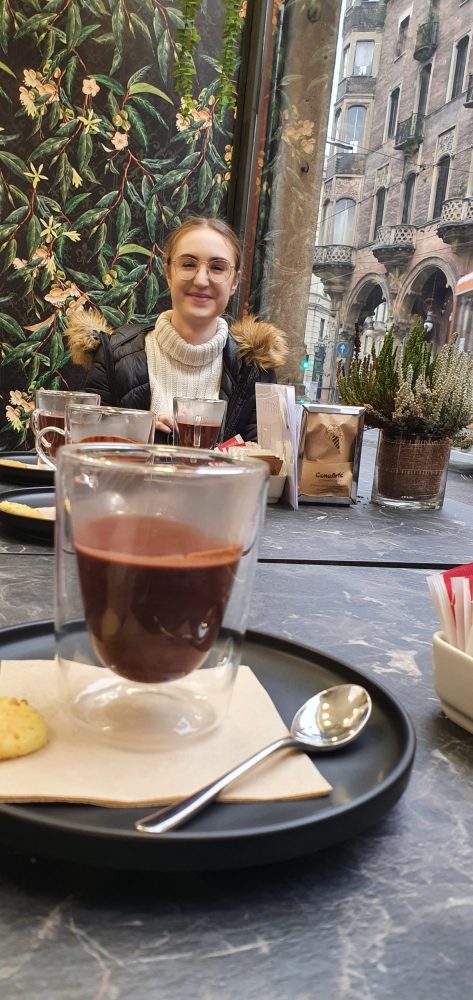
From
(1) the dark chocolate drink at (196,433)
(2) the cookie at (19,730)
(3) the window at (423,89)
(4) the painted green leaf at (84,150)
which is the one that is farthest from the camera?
(4) the painted green leaf at (84,150)

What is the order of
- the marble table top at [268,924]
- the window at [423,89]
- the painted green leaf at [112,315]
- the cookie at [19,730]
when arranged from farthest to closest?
the painted green leaf at [112,315]
the window at [423,89]
the cookie at [19,730]
the marble table top at [268,924]

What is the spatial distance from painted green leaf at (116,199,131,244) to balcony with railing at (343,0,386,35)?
1219 mm

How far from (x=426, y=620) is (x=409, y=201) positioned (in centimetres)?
288

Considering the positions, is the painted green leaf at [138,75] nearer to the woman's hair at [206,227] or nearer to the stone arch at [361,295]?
the woman's hair at [206,227]

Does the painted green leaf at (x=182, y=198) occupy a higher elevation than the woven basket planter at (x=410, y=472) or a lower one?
higher

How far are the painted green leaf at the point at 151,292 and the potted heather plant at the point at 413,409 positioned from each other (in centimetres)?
211

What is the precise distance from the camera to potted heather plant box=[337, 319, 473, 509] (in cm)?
164

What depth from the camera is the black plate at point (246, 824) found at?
37 centimetres

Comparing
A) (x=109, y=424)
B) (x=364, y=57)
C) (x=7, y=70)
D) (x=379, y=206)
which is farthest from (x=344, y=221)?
(x=109, y=424)

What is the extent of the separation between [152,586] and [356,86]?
12.0ft

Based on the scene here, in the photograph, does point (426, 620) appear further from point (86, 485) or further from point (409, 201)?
point (409, 201)

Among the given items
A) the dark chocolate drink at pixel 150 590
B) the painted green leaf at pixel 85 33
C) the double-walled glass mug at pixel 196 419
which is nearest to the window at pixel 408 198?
the painted green leaf at pixel 85 33

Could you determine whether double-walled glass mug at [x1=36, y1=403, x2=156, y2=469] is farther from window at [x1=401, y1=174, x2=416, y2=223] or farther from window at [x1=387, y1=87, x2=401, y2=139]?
window at [x1=387, y1=87, x2=401, y2=139]

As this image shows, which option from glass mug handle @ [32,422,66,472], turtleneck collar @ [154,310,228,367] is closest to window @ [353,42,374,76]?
turtleneck collar @ [154,310,228,367]
